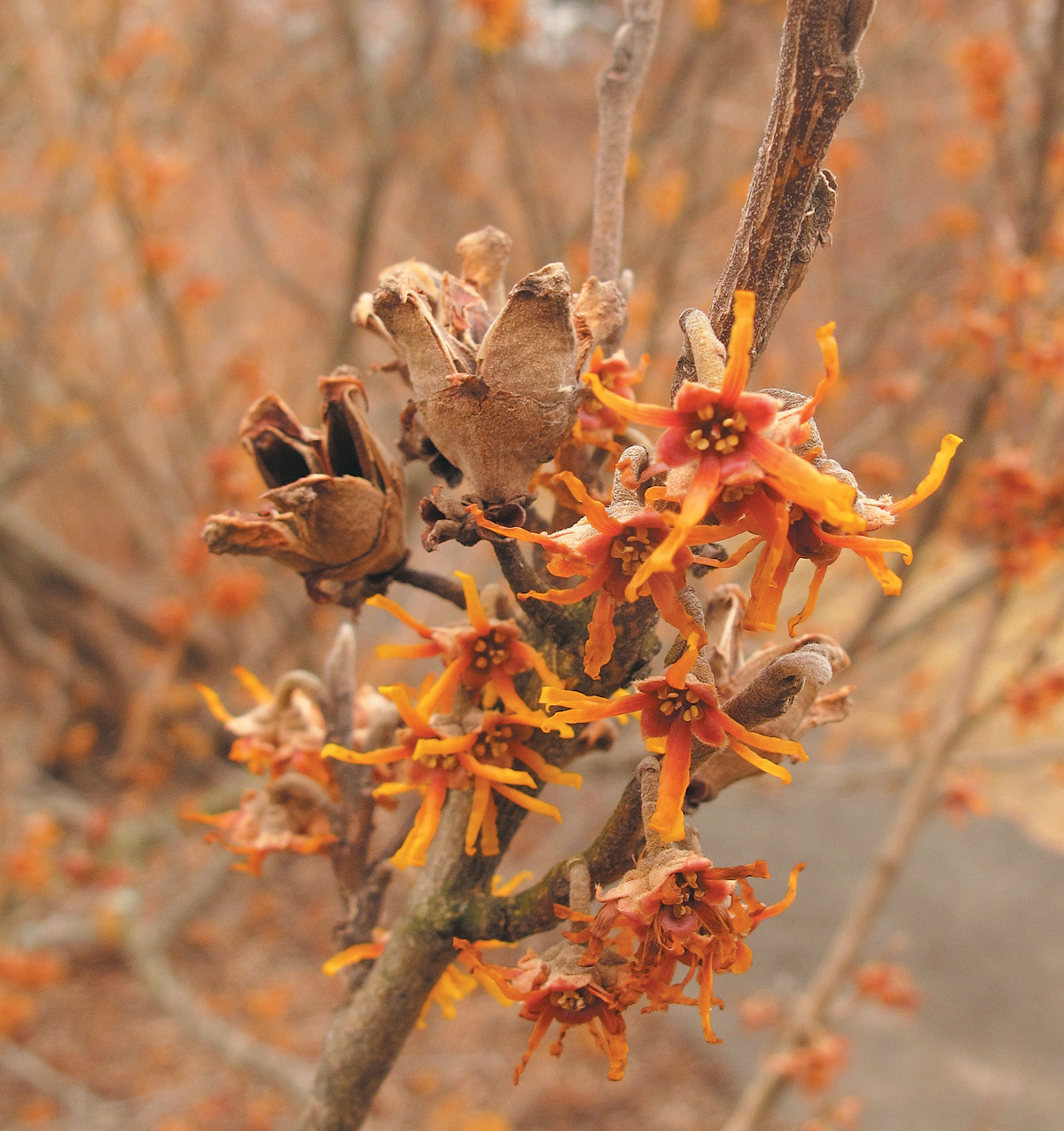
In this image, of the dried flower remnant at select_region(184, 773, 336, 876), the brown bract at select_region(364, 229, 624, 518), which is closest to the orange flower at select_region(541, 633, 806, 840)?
the brown bract at select_region(364, 229, 624, 518)

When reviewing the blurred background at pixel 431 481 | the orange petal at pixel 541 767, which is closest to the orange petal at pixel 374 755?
the orange petal at pixel 541 767

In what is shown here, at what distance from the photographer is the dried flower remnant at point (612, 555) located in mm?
585

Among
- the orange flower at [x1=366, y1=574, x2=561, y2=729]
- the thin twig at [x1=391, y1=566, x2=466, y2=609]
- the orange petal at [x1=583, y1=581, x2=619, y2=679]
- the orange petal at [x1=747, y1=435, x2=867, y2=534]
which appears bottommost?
the orange flower at [x1=366, y1=574, x2=561, y2=729]

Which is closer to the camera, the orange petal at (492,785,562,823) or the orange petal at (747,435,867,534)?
the orange petal at (747,435,867,534)

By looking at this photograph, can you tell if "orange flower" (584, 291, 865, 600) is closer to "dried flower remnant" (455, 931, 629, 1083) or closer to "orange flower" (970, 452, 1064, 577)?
"dried flower remnant" (455, 931, 629, 1083)

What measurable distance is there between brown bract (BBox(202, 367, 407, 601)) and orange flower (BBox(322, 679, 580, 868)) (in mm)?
149

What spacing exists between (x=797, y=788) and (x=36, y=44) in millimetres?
5592

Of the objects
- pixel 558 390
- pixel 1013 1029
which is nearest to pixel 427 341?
pixel 558 390

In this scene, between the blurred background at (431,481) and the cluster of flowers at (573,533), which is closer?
the cluster of flowers at (573,533)

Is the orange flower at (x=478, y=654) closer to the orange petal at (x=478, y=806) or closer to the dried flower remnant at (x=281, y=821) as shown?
the orange petal at (x=478, y=806)

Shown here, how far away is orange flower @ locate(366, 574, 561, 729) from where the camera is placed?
742 millimetres

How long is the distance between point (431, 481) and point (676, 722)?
3.37m

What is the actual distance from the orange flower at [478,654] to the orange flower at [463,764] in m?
0.01

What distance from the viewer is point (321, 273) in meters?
8.75
